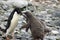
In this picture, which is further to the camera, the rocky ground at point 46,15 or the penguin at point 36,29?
the rocky ground at point 46,15

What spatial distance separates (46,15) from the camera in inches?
398

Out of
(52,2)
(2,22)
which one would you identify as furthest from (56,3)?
(2,22)

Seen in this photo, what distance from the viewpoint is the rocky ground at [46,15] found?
7.27 metres

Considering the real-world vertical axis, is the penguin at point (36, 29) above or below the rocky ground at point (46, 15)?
above

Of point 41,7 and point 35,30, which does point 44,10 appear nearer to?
point 41,7

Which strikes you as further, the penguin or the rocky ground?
the rocky ground

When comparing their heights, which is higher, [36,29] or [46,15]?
[36,29]

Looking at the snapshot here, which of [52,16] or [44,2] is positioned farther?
[44,2]

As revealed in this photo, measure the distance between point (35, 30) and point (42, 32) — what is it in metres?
0.16

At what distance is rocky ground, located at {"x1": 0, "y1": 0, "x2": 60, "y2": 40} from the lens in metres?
7.27

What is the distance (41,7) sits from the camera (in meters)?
11.3

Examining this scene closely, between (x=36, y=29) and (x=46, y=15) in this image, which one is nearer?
(x=36, y=29)

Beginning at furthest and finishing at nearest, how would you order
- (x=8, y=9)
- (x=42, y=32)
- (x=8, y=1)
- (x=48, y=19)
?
(x=8, y=1) → (x=8, y=9) → (x=48, y=19) → (x=42, y=32)

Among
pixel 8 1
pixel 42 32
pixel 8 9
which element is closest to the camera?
pixel 42 32
